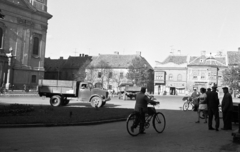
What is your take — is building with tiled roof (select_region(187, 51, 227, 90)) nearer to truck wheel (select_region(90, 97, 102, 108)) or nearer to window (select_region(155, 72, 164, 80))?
window (select_region(155, 72, 164, 80))

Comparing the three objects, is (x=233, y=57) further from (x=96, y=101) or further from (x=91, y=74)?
(x=96, y=101)

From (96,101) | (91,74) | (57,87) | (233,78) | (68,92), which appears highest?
(91,74)

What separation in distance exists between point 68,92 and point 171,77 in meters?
56.0

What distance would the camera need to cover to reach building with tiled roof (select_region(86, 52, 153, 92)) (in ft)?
236

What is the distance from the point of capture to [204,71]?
71.2 metres

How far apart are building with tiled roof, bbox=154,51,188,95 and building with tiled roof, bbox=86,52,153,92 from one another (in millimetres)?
5028

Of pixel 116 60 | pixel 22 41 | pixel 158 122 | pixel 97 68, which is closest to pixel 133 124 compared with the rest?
pixel 158 122

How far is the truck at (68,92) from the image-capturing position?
2103cm

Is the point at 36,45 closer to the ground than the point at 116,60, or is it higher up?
closer to the ground

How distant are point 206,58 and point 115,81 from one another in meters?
26.8

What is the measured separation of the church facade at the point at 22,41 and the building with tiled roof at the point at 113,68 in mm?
23725

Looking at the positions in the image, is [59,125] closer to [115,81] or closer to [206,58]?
[115,81]

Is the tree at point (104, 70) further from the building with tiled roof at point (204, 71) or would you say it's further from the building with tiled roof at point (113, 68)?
the building with tiled roof at point (204, 71)

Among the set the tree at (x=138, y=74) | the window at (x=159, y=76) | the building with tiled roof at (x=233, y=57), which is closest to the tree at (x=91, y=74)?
the tree at (x=138, y=74)
